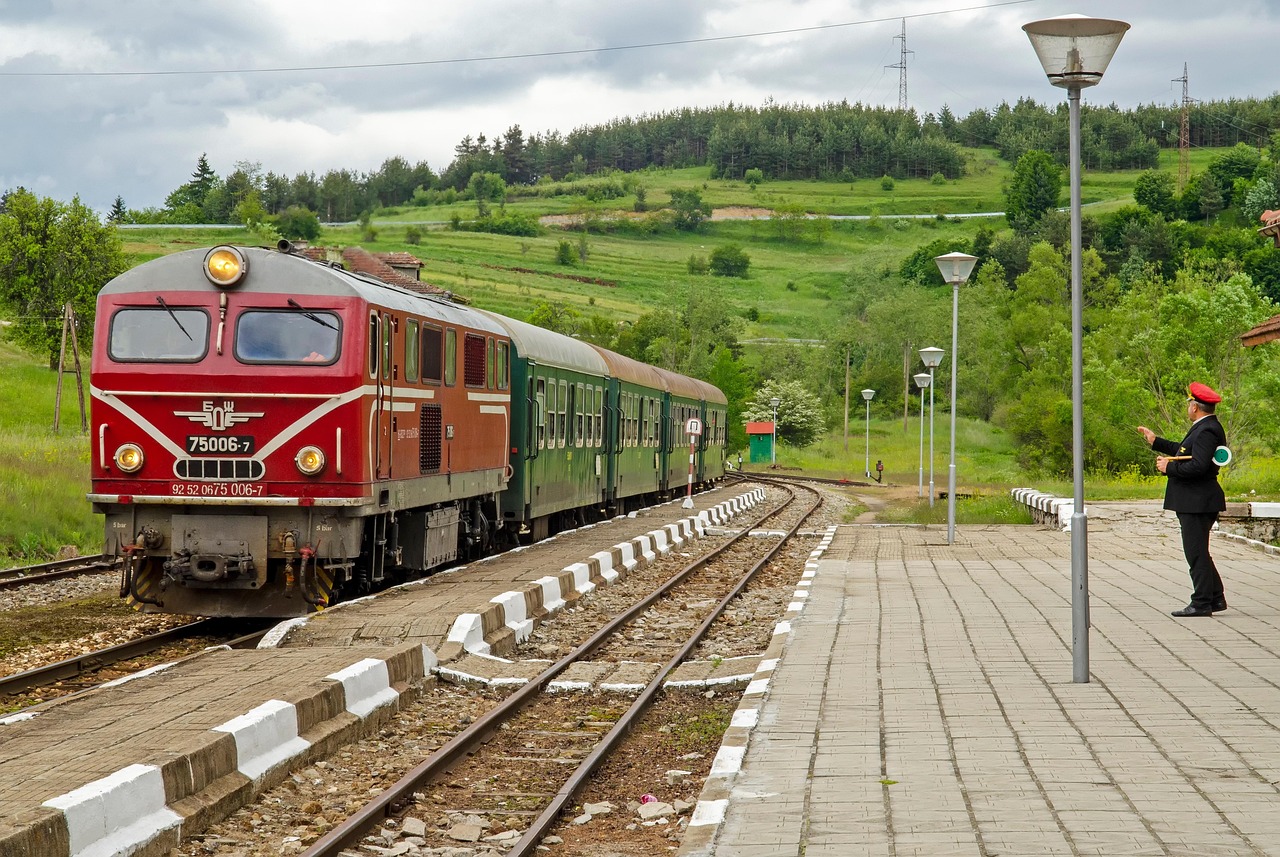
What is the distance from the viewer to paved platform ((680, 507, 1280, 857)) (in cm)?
543

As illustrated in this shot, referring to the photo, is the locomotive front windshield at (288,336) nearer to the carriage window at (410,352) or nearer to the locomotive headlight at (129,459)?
the locomotive headlight at (129,459)

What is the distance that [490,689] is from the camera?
10352 mm

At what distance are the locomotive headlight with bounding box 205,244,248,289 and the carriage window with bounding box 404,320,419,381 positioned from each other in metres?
1.92

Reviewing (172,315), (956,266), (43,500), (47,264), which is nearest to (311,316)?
(172,315)

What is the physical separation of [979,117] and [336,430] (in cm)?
19778

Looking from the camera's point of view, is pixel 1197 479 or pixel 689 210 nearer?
pixel 1197 479

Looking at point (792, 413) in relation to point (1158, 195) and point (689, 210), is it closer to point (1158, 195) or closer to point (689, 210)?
point (1158, 195)

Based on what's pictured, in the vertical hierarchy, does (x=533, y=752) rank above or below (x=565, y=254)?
below

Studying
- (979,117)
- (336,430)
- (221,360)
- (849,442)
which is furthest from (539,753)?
(979,117)

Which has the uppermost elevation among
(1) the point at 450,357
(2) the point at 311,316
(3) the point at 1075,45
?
(3) the point at 1075,45

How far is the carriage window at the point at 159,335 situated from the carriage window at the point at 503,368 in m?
6.29

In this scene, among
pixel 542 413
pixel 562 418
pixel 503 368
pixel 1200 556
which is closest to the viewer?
pixel 1200 556

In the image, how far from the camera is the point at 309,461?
12.6 meters

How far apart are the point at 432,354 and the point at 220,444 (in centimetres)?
323
